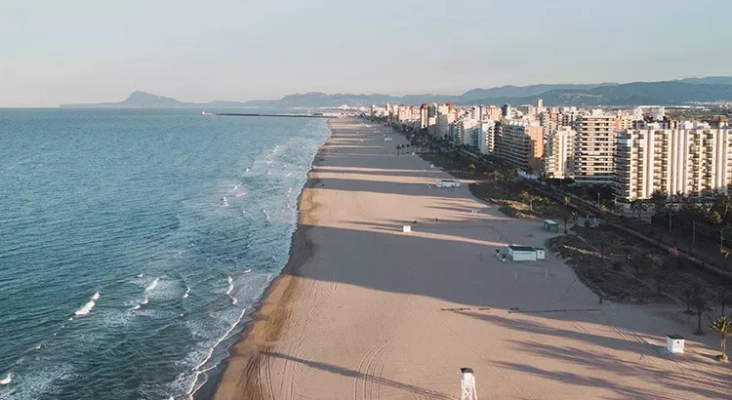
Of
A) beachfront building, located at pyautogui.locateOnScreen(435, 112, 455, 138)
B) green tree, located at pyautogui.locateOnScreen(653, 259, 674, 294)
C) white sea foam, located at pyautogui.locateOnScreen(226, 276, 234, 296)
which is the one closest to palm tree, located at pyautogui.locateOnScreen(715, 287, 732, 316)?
green tree, located at pyautogui.locateOnScreen(653, 259, 674, 294)

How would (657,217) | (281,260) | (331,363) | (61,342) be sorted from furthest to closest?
(657,217), (281,260), (61,342), (331,363)

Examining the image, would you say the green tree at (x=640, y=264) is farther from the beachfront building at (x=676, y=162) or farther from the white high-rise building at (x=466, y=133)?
the white high-rise building at (x=466, y=133)

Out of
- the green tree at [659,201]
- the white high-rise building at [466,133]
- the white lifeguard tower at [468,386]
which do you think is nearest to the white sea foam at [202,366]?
the white lifeguard tower at [468,386]

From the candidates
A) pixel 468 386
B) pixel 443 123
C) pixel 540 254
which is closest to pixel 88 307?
pixel 468 386

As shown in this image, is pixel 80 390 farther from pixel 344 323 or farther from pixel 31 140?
pixel 31 140

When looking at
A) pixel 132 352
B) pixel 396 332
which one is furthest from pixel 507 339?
pixel 132 352

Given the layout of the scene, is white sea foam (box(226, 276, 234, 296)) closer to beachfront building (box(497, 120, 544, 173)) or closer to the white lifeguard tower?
the white lifeguard tower

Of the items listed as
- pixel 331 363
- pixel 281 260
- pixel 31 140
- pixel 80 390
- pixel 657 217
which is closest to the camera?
pixel 80 390
